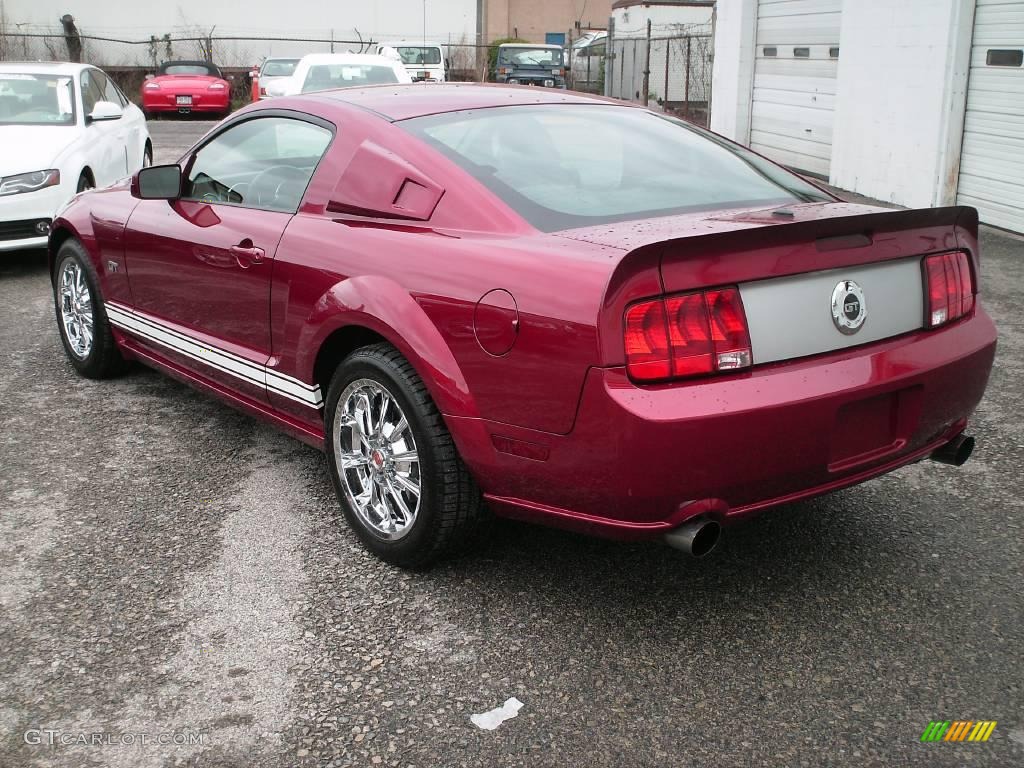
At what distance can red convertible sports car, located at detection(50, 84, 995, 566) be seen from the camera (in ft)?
9.05

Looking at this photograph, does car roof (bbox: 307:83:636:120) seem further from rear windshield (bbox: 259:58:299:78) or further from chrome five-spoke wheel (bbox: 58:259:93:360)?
rear windshield (bbox: 259:58:299:78)

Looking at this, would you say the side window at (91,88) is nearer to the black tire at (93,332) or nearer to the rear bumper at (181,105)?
the black tire at (93,332)

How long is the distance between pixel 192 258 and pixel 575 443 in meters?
2.14

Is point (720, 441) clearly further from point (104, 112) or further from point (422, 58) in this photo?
point (422, 58)

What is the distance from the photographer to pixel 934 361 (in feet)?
10.3

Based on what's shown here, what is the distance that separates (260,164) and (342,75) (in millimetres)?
9982

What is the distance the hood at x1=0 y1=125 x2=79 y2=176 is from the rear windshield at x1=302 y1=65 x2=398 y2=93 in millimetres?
5026

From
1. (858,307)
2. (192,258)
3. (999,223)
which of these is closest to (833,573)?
(858,307)

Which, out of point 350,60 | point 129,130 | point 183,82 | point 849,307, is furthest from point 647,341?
point 183,82

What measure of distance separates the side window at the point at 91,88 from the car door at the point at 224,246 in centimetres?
532

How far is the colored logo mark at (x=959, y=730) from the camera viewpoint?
2.59 meters

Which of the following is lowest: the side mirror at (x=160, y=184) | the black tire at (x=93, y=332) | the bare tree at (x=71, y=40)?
the black tire at (x=93, y=332)

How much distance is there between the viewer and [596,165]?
3592mm

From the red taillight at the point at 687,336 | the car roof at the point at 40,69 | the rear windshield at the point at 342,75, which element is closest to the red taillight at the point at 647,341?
the red taillight at the point at 687,336
